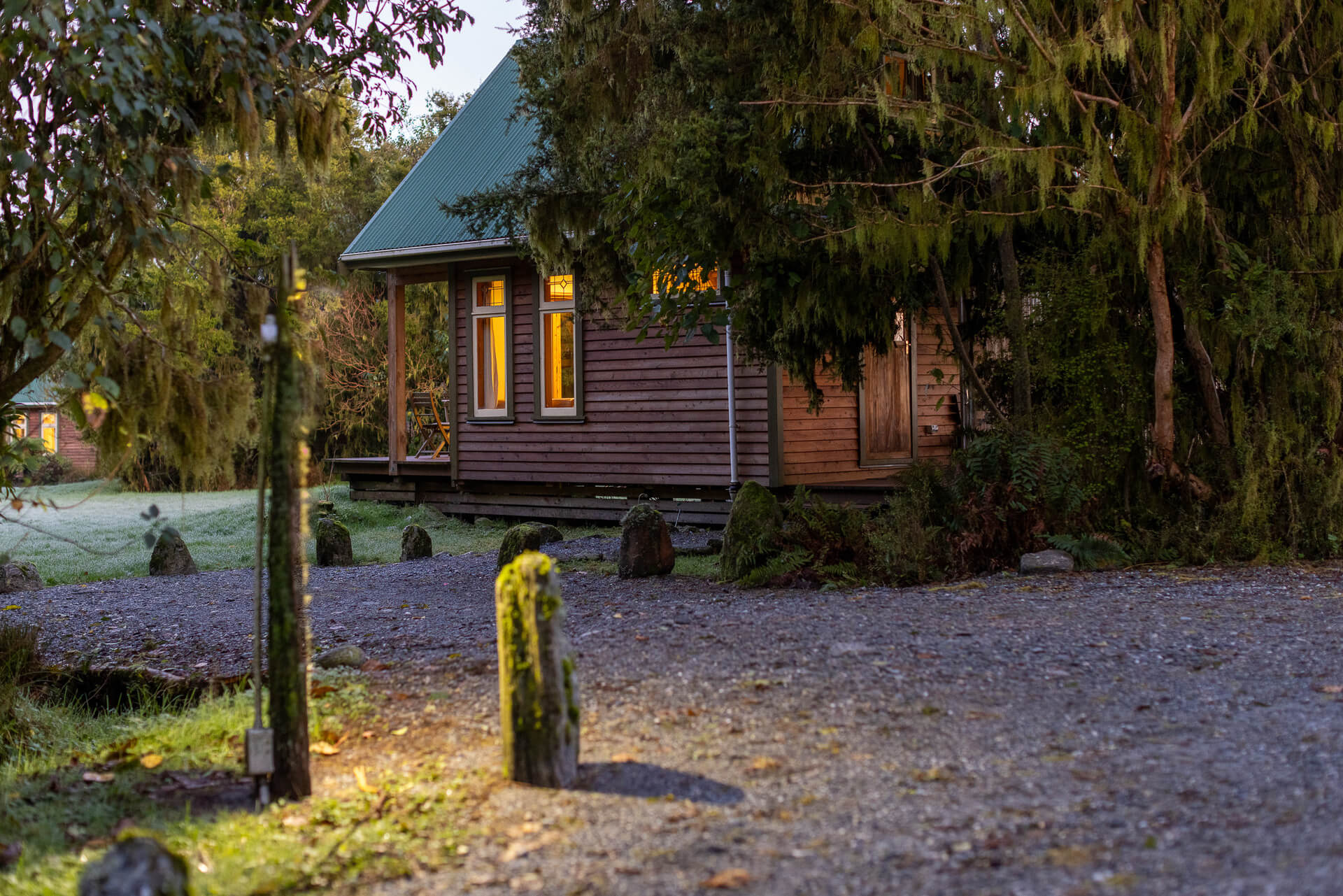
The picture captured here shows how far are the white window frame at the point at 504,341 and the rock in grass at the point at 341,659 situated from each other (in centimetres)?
960

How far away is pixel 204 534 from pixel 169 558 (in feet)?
16.6

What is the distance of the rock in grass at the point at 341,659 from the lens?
6262 millimetres

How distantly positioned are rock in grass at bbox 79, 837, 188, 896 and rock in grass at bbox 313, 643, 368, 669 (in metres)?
3.13

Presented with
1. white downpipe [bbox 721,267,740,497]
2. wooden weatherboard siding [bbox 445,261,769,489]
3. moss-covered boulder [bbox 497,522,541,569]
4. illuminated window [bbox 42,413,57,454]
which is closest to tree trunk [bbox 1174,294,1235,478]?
wooden weatherboard siding [bbox 445,261,769,489]

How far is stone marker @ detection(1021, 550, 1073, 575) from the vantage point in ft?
27.5

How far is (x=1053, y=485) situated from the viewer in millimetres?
8641

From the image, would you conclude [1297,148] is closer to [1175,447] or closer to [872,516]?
[1175,447]

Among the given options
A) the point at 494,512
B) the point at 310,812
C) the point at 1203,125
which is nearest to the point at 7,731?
the point at 310,812

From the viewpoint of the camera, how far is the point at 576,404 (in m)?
15.2

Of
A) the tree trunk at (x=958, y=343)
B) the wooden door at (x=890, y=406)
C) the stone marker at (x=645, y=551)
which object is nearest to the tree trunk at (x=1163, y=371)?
the tree trunk at (x=958, y=343)

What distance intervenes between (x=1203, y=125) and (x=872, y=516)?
4215mm

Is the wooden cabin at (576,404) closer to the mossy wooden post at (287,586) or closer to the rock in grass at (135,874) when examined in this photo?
the mossy wooden post at (287,586)

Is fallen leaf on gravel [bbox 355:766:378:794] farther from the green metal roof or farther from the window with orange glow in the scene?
the window with orange glow

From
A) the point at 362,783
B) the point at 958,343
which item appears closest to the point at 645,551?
the point at 958,343
